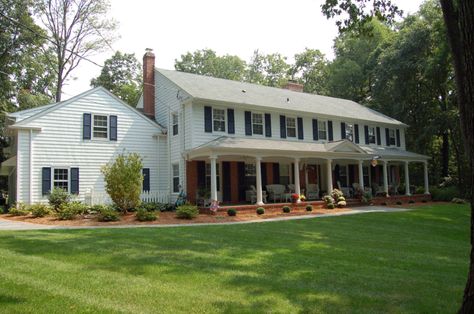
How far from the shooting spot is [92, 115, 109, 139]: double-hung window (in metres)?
19.9

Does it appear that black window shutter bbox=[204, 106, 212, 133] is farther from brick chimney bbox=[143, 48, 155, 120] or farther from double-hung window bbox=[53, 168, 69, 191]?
double-hung window bbox=[53, 168, 69, 191]

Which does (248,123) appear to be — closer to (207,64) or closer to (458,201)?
(458,201)

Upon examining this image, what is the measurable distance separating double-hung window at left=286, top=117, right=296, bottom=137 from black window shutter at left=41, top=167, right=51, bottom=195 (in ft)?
44.5

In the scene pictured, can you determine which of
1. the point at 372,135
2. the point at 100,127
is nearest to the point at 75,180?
the point at 100,127

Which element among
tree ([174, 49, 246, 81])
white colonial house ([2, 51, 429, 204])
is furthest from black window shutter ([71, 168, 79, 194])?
tree ([174, 49, 246, 81])

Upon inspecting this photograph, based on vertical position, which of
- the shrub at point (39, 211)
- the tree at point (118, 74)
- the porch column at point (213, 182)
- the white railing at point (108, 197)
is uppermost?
the tree at point (118, 74)

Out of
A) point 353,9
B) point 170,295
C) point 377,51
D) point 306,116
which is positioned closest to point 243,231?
point 170,295

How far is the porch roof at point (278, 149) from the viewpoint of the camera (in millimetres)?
18109

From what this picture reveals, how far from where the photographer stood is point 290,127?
2345 cm

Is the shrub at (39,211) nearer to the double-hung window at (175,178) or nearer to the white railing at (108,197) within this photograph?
the white railing at (108,197)

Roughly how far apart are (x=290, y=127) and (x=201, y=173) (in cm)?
675

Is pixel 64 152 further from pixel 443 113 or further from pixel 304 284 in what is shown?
pixel 443 113

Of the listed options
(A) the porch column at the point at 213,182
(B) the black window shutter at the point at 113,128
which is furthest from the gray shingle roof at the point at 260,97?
(B) the black window shutter at the point at 113,128

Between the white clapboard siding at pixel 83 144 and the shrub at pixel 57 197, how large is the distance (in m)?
0.92
